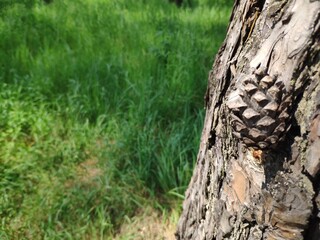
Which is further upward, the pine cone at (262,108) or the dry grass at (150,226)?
the pine cone at (262,108)

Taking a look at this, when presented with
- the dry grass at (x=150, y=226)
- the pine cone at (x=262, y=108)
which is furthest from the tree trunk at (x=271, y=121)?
the dry grass at (x=150, y=226)

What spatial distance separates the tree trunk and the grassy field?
1.21 metres

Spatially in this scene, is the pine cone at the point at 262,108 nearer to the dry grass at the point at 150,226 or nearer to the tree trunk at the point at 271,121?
the tree trunk at the point at 271,121

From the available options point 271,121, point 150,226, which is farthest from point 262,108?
point 150,226

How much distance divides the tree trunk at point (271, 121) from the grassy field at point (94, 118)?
1.21m

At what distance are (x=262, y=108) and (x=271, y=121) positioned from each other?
4 centimetres

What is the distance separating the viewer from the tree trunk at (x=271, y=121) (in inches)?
35.5

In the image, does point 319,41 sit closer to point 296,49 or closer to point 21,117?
point 296,49

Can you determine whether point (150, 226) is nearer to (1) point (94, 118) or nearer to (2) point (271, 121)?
(1) point (94, 118)

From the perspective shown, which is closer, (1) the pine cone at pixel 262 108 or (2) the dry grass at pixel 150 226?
(1) the pine cone at pixel 262 108

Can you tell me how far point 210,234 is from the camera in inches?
55.4

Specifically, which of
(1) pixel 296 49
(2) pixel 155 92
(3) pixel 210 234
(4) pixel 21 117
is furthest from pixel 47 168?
(1) pixel 296 49

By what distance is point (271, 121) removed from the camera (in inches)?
35.6

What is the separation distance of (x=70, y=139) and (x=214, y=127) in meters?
1.58
